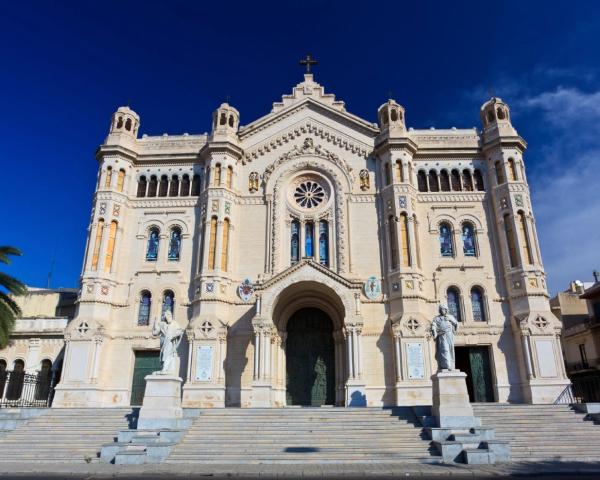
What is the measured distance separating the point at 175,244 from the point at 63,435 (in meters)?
13.6

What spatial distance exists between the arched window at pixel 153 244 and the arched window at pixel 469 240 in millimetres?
19022

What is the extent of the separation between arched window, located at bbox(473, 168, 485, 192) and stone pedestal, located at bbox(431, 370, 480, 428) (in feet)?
51.7

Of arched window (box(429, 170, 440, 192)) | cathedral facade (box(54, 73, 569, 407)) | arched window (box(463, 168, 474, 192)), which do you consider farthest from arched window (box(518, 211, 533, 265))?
arched window (box(429, 170, 440, 192))

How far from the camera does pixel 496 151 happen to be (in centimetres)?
2922

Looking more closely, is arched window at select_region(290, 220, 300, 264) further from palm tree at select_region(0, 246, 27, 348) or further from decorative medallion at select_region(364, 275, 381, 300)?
palm tree at select_region(0, 246, 27, 348)

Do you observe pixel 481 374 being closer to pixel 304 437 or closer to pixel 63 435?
pixel 304 437

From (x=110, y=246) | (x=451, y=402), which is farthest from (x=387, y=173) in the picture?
(x=110, y=246)

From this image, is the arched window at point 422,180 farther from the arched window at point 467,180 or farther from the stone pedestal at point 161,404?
the stone pedestal at point 161,404

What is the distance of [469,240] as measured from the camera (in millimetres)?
28266

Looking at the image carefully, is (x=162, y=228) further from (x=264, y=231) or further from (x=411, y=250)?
(x=411, y=250)

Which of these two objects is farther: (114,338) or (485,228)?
(485,228)

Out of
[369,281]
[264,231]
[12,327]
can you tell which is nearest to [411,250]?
[369,281]

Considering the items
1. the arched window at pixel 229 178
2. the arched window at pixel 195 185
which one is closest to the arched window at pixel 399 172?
the arched window at pixel 229 178

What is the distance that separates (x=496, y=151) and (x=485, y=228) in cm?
515
